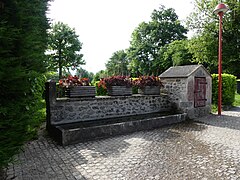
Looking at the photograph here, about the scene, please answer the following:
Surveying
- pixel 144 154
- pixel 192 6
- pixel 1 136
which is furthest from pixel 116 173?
pixel 192 6

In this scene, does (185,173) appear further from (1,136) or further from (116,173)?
(1,136)

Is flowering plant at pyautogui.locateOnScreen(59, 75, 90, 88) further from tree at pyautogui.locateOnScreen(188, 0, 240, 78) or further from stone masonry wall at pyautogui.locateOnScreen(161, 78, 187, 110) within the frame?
tree at pyautogui.locateOnScreen(188, 0, 240, 78)

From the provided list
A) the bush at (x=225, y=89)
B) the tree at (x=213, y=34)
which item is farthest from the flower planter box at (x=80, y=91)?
the tree at (x=213, y=34)

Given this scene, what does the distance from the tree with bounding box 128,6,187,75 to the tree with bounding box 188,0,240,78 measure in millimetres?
9077

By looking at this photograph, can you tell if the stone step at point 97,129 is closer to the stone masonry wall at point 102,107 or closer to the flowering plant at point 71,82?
the stone masonry wall at point 102,107

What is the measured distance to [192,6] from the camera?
17.8m

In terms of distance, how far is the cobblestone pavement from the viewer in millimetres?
2935

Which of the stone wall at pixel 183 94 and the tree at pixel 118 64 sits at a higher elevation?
the tree at pixel 118 64

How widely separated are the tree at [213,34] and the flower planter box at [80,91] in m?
13.4

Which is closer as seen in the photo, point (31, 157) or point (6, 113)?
point (6, 113)

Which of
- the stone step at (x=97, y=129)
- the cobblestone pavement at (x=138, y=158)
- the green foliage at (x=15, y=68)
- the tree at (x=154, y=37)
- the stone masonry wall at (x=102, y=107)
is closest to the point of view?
the green foliage at (x=15, y=68)

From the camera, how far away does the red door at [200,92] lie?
24.4ft

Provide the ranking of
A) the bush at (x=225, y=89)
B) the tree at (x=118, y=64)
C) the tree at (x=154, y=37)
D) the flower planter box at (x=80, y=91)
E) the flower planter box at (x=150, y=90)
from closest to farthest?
the flower planter box at (x=80, y=91)
the flower planter box at (x=150, y=90)
the bush at (x=225, y=89)
the tree at (x=154, y=37)
the tree at (x=118, y=64)

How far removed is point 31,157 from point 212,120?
605 centimetres
